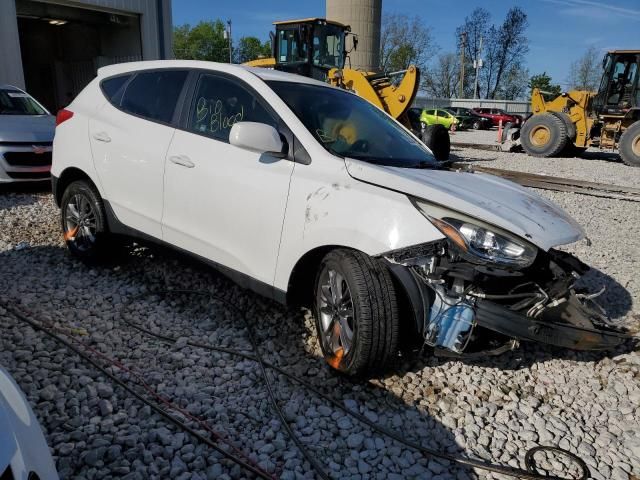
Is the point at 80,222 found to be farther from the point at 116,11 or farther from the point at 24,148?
the point at 116,11

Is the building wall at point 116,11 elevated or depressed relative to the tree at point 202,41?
depressed

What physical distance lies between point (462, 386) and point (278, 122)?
1983 millimetres

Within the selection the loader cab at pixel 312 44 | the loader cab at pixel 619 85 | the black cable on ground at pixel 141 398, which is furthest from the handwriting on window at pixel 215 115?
the loader cab at pixel 619 85

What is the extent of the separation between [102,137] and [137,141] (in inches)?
18.3

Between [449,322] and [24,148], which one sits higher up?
[24,148]

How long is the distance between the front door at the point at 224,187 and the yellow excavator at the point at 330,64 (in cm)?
947

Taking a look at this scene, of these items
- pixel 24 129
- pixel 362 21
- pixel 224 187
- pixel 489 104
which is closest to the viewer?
pixel 224 187

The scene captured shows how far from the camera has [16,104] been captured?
8609 mm

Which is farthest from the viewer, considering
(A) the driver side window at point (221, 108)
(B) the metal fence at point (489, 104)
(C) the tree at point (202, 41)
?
(C) the tree at point (202, 41)

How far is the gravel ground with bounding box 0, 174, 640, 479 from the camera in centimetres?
243

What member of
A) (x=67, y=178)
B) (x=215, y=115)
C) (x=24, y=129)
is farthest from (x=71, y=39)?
(x=215, y=115)

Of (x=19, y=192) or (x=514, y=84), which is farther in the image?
(x=514, y=84)

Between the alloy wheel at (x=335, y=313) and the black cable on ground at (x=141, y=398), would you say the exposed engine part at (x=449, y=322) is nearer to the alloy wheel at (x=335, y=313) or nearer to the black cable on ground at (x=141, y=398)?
the alloy wheel at (x=335, y=313)

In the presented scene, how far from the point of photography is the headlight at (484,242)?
2.60m
